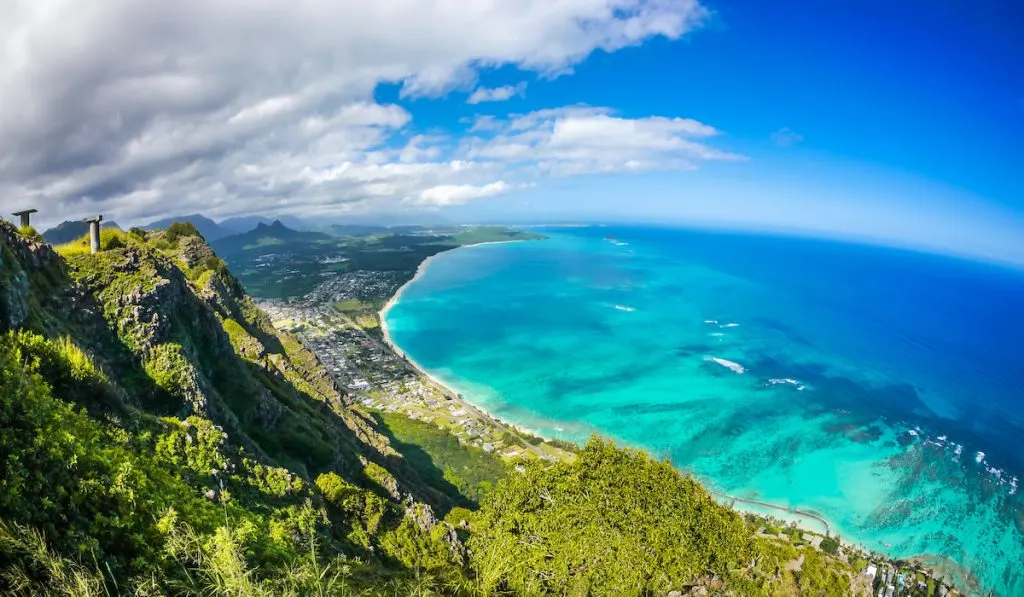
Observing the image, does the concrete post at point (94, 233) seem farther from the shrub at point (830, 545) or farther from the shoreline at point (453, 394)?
the shrub at point (830, 545)

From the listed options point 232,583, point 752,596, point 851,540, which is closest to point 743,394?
point 851,540

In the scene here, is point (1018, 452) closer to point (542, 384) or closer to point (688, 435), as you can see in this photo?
point (688, 435)

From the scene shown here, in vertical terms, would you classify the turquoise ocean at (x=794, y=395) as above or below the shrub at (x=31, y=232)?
below

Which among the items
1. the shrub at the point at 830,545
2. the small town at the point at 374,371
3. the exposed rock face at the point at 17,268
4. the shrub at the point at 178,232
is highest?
the shrub at the point at 178,232

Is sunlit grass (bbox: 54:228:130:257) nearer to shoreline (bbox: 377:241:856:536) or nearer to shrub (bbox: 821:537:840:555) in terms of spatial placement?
shoreline (bbox: 377:241:856:536)

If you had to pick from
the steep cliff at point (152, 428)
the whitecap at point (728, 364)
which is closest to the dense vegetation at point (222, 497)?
the steep cliff at point (152, 428)

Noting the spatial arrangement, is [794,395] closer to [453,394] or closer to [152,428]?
[453,394]

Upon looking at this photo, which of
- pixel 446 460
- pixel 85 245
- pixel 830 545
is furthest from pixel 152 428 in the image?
pixel 830 545

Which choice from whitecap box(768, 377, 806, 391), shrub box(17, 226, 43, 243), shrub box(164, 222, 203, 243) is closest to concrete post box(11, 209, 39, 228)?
shrub box(17, 226, 43, 243)
